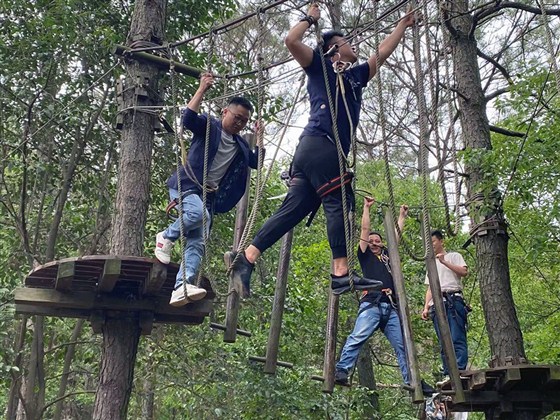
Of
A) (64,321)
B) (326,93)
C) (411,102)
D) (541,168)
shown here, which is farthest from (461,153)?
(411,102)

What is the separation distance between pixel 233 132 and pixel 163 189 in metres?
2.99

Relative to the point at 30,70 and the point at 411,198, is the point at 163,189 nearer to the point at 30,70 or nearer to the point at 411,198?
the point at 30,70

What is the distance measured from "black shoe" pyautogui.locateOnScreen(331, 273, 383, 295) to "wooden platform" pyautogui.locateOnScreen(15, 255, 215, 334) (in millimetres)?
1346

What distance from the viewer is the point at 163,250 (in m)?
4.52

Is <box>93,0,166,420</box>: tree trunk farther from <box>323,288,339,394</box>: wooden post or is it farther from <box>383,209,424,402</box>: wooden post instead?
<box>383,209,424,402</box>: wooden post

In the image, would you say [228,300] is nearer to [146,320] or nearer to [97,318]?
[146,320]

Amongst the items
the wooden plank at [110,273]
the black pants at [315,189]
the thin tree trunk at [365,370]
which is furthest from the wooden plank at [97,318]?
the thin tree trunk at [365,370]

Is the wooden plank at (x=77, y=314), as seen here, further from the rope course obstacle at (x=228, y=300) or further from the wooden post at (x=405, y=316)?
the wooden post at (x=405, y=316)

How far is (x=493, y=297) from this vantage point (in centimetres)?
633

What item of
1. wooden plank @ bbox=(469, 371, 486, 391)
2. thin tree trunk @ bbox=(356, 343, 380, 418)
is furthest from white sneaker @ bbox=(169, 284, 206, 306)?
thin tree trunk @ bbox=(356, 343, 380, 418)

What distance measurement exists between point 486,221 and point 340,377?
273cm

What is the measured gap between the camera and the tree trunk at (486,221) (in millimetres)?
6148

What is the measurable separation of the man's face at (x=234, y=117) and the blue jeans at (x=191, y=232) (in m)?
0.54

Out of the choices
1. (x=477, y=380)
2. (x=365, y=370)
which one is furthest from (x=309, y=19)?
(x=365, y=370)
